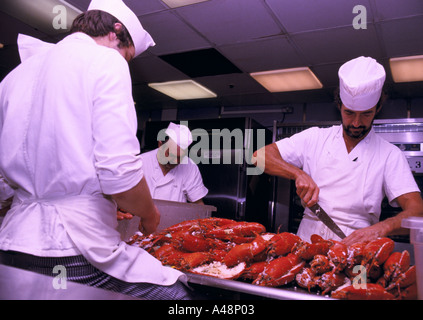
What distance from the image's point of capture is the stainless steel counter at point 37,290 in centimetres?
73

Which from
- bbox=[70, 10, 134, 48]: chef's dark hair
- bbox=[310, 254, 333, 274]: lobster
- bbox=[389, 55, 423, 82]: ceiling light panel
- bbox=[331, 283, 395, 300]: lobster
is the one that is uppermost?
bbox=[389, 55, 423, 82]: ceiling light panel

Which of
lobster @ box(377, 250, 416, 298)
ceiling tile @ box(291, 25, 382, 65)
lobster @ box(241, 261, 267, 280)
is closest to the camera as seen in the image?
lobster @ box(377, 250, 416, 298)

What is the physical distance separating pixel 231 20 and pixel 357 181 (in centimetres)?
227

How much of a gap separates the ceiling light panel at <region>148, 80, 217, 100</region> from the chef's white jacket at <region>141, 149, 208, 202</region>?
234cm

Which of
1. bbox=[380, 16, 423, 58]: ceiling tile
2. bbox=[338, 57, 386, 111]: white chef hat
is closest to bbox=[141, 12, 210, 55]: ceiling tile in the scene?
bbox=[380, 16, 423, 58]: ceiling tile

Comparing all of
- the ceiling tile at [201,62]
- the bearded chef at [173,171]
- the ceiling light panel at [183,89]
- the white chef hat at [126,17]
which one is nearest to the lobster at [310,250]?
the white chef hat at [126,17]

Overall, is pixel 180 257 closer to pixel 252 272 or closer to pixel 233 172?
pixel 252 272

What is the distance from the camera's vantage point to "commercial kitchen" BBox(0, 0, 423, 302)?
3.47ft

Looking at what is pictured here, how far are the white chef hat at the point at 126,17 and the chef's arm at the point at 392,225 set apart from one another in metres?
1.41

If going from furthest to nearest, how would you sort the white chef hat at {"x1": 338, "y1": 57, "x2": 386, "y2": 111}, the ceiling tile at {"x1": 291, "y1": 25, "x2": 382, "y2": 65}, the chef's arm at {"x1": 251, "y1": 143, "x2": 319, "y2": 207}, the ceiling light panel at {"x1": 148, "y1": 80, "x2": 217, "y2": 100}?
the ceiling light panel at {"x1": 148, "y1": 80, "x2": 217, "y2": 100} < the ceiling tile at {"x1": 291, "y1": 25, "x2": 382, "y2": 65} < the white chef hat at {"x1": 338, "y1": 57, "x2": 386, "y2": 111} < the chef's arm at {"x1": 251, "y1": 143, "x2": 319, "y2": 207}

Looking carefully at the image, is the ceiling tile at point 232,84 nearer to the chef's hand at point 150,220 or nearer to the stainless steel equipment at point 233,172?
the stainless steel equipment at point 233,172

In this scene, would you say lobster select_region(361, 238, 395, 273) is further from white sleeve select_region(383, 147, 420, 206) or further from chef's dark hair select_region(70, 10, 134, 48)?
chef's dark hair select_region(70, 10, 134, 48)

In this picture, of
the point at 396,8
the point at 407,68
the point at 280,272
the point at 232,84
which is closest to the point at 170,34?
the point at 232,84

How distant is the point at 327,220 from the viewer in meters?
2.12
